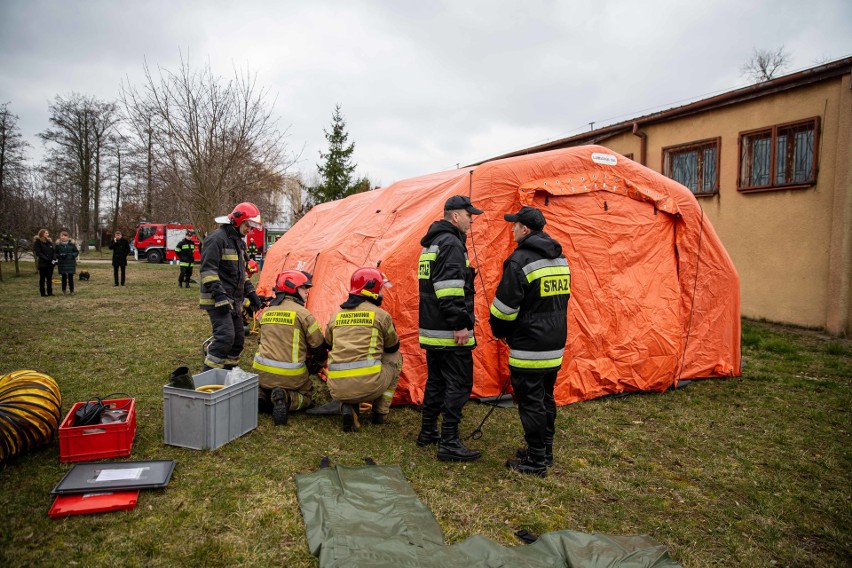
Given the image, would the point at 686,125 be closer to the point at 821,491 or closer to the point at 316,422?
the point at 821,491

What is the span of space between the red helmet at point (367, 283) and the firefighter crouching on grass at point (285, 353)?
55 cm

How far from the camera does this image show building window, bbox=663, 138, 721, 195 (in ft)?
37.2

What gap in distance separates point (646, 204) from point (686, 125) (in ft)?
23.6

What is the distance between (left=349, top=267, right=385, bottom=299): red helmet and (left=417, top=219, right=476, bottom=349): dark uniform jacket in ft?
2.05

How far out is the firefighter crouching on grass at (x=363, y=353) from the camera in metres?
4.49

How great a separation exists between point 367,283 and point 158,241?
28093 millimetres

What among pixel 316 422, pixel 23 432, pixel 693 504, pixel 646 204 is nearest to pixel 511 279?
pixel 693 504

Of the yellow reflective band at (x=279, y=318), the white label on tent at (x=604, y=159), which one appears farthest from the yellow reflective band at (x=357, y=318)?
the white label on tent at (x=604, y=159)

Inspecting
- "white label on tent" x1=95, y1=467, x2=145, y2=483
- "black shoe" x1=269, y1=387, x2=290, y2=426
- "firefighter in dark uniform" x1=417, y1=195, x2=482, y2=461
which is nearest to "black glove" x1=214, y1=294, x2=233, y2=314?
"black shoe" x1=269, y1=387, x2=290, y2=426

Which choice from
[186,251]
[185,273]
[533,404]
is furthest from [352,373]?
[185,273]

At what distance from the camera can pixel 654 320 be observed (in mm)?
6027

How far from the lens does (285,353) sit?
4.75 meters

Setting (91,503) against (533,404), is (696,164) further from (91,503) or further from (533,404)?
(91,503)

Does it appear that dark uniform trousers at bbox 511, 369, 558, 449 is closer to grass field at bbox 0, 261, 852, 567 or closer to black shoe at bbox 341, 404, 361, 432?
grass field at bbox 0, 261, 852, 567
